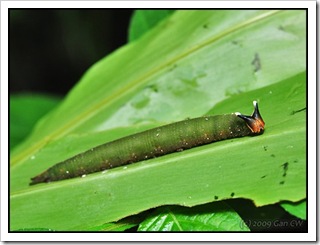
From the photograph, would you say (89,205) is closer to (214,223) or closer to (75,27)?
(214,223)

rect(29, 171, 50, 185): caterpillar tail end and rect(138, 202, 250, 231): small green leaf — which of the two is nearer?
rect(138, 202, 250, 231): small green leaf

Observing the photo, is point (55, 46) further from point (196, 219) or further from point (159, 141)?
point (196, 219)

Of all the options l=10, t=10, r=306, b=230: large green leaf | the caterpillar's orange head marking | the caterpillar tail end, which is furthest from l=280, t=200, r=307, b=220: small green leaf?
the caterpillar tail end

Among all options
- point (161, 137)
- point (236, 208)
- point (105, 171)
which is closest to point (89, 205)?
point (105, 171)

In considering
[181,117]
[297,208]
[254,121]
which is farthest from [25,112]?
[297,208]

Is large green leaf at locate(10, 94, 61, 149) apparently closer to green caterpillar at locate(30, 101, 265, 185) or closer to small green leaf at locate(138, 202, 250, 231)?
green caterpillar at locate(30, 101, 265, 185)
